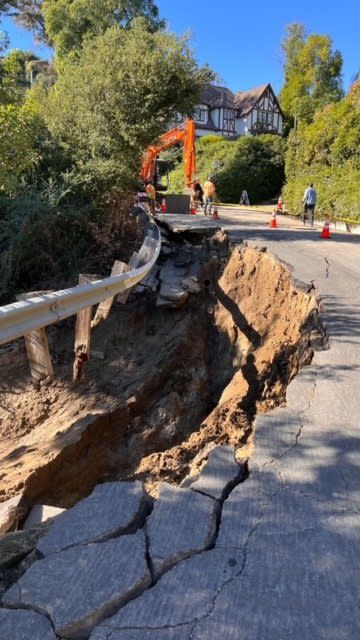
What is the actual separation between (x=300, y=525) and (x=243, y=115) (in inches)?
2452

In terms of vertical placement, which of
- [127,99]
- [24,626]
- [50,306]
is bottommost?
[24,626]

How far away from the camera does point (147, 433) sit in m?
6.37

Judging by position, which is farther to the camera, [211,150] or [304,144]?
[211,150]

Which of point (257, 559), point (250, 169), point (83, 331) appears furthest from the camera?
point (250, 169)

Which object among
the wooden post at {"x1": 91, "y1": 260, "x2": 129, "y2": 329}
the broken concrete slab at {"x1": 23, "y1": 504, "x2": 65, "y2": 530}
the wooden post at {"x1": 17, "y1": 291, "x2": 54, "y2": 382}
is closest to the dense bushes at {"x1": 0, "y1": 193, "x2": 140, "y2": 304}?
the wooden post at {"x1": 91, "y1": 260, "x2": 129, "y2": 329}

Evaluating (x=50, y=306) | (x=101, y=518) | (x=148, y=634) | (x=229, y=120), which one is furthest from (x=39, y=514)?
(x=229, y=120)

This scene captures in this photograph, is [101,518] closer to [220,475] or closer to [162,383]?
[220,475]

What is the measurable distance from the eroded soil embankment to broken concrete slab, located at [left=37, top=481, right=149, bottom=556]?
0.55 metres

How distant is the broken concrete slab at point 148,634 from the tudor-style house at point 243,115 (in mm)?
59926

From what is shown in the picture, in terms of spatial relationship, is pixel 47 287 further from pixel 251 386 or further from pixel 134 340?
pixel 251 386

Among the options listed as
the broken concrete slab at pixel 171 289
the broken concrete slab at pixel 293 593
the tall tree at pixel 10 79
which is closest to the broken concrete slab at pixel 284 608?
the broken concrete slab at pixel 293 593

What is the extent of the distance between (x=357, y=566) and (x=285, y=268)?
688 cm

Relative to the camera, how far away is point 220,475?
2.94 m

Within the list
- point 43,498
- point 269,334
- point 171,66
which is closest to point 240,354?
point 269,334
